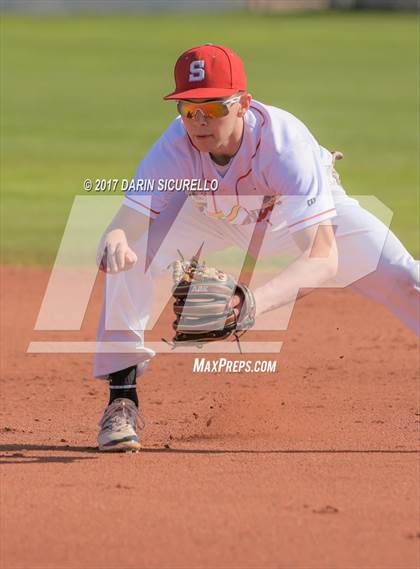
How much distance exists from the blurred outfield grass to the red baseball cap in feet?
18.4

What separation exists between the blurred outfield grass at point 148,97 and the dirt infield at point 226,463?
342 cm

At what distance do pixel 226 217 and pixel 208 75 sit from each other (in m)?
0.73

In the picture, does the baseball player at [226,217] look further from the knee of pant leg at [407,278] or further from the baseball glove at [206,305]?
the baseball glove at [206,305]

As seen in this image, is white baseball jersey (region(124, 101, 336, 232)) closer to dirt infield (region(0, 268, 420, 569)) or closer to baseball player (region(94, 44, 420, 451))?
baseball player (region(94, 44, 420, 451))

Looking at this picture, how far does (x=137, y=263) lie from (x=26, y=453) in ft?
3.26

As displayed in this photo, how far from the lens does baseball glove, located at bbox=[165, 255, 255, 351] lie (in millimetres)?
4551

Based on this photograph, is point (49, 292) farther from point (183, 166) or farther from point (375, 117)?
point (375, 117)

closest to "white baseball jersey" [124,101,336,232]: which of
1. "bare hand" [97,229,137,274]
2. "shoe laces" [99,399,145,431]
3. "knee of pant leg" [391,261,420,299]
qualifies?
"bare hand" [97,229,137,274]

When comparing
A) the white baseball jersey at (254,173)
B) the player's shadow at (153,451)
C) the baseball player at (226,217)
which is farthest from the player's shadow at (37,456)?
the white baseball jersey at (254,173)

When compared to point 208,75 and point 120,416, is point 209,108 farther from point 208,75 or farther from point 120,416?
point 120,416

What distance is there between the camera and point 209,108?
15.9 ft

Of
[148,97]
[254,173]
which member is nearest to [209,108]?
[254,173]

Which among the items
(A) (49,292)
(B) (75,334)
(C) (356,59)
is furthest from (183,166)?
(C) (356,59)

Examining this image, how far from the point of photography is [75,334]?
8.04 metres
